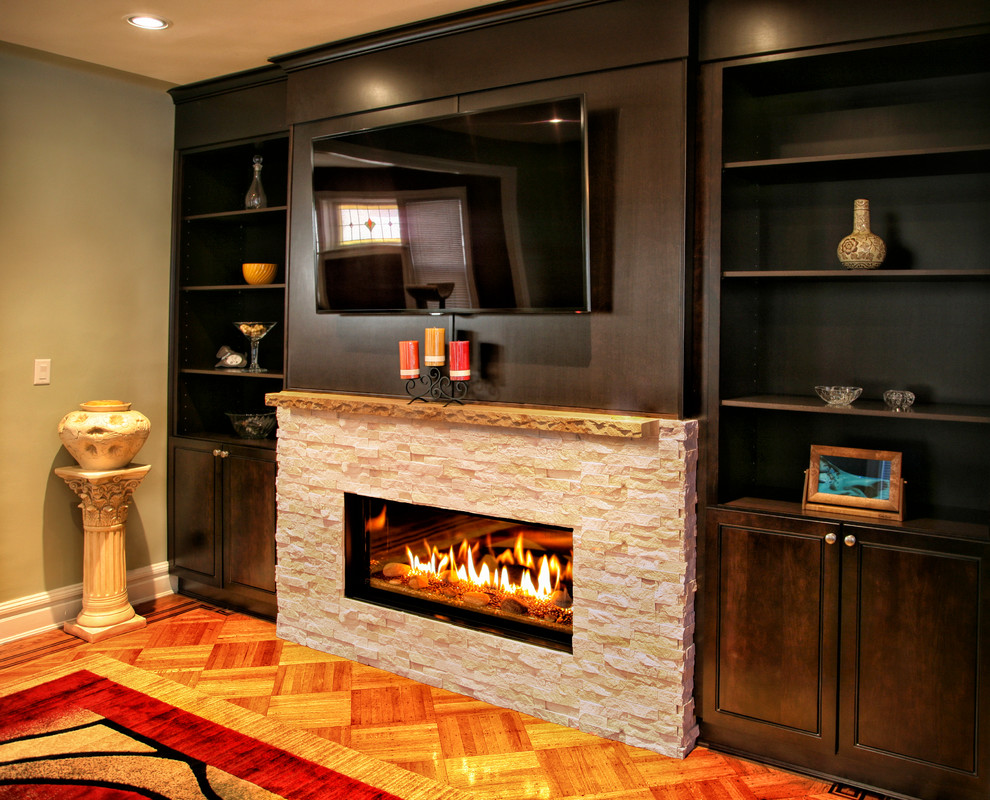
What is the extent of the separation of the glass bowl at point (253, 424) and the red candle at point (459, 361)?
4.41ft

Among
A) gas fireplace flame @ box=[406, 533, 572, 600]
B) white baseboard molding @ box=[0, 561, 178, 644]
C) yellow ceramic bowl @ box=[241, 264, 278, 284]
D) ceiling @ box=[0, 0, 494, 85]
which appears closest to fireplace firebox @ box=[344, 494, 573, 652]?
gas fireplace flame @ box=[406, 533, 572, 600]

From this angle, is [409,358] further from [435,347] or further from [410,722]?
[410,722]

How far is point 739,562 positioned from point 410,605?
1.34m

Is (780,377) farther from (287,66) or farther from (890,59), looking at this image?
(287,66)

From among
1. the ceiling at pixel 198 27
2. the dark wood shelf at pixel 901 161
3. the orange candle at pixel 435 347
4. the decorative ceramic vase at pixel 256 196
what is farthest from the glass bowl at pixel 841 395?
the decorative ceramic vase at pixel 256 196

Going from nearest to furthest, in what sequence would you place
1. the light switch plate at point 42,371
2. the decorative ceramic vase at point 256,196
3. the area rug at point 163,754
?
the area rug at point 163,754, the light switch plate at point 42,371, the decorative ceramic vase at point 256,196

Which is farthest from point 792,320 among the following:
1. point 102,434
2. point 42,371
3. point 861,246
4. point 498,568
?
point 42,371

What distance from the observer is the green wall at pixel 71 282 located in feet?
11.1

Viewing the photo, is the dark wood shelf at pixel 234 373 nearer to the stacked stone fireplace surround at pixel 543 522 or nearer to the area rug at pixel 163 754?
Answer: the stacked stone fireplace surround at pixel 543 522

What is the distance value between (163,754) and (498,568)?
1.30m

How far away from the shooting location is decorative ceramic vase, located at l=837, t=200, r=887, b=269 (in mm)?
2359

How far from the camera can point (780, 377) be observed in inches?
107

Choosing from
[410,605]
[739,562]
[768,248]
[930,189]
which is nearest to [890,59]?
[930,189]

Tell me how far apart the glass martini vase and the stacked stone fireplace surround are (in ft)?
1.84
